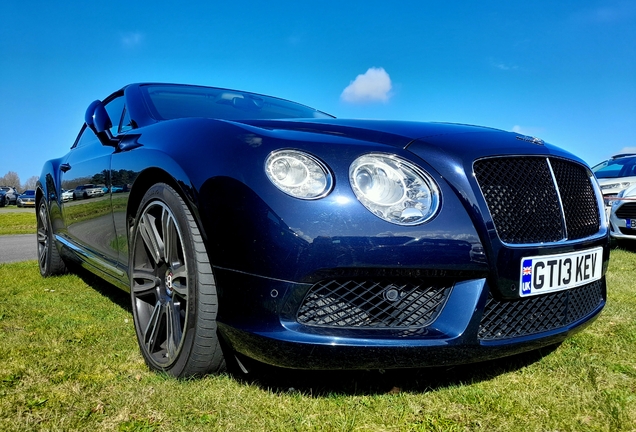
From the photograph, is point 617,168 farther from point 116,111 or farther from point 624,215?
point 116,111

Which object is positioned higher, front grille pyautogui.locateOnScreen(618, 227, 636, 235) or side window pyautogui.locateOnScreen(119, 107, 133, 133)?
side window pyautogui.locateOnScreen(119, 107, 133, 133)

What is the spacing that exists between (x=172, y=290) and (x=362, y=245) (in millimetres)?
871

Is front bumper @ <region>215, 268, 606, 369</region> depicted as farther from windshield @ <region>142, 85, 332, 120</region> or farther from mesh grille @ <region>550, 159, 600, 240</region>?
windshield @ <region>142, 85, 332, 120</region>

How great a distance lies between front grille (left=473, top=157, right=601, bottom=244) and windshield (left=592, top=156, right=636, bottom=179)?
606 centimetres

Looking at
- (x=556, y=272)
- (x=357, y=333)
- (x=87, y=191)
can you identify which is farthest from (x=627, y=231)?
(x=87, y=191)

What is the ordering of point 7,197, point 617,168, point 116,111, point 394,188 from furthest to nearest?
1. point 7,197
2. point 617,168
3. point 116,111
4. point 394,188

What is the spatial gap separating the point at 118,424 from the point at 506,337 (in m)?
1.32

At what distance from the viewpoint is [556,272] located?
1.84 meters

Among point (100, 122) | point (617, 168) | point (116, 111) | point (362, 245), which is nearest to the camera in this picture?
point (362, 245)

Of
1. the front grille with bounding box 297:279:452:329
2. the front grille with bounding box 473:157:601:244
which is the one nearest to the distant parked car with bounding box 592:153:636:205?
the front grille with bounding box 473:157:601:244

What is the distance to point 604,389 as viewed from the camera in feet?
6.13

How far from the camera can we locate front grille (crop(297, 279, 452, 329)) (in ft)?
5.41

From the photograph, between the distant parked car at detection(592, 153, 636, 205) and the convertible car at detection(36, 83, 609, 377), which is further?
the distant parked car at detection(592, 153, 636, 205)

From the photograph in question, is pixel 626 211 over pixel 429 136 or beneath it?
beneath
